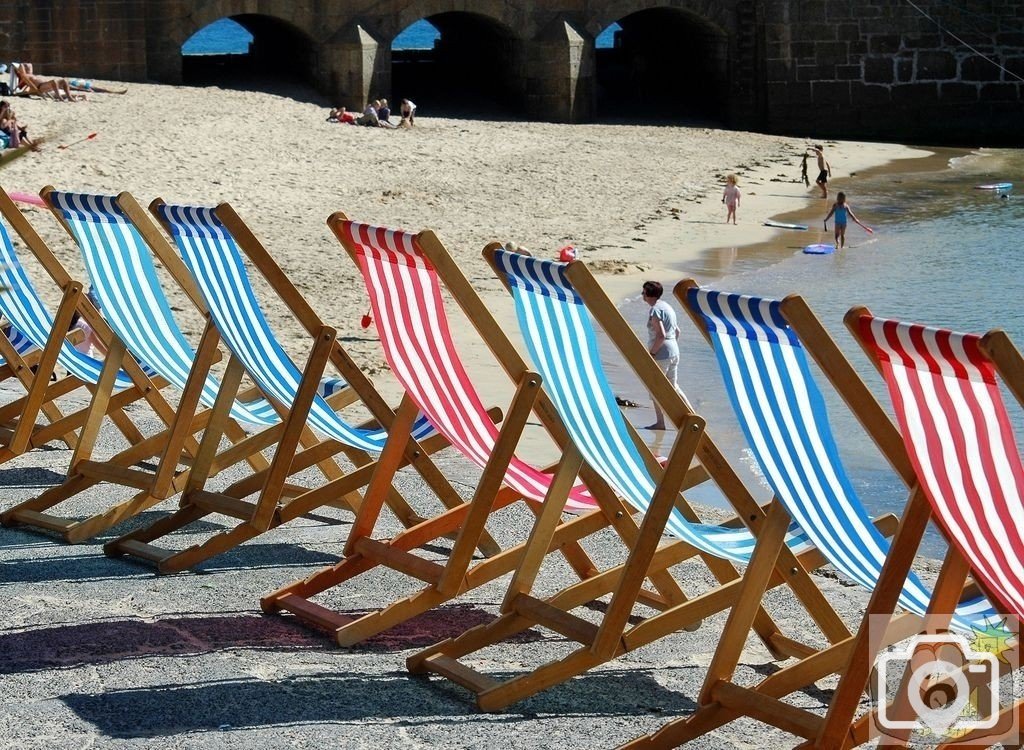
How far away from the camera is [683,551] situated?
353cm

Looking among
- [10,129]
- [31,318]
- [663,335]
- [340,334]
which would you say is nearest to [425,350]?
[31,318]

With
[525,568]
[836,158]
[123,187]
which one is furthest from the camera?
[836,158]

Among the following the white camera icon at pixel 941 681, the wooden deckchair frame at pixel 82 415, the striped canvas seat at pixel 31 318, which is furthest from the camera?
the striped canvas seat at pixel 31 318

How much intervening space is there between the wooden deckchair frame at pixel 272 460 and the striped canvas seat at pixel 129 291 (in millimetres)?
198

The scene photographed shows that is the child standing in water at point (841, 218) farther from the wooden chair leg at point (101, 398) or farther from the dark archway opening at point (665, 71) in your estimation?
the wooden chair leg at point (101, 398)

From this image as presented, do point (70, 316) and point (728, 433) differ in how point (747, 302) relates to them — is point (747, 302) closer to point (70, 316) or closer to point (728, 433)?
point (70, 316)

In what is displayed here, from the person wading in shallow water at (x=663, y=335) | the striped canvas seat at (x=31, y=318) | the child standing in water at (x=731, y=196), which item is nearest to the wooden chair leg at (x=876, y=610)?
the striped canvas seat at (x=31, y=318)

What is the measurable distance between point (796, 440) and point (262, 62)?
23859 mm

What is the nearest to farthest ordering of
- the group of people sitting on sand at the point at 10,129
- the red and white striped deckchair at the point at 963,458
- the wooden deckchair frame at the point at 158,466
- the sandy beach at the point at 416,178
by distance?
the red and white striped deckchair at the point at 963,458, the wooden deckchair frame at the point at 158,466, the sandy beach at the point at 416,178, the group of people sitting on sand at the point at 10,129

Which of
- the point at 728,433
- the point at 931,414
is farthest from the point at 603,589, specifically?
the point at 728,433

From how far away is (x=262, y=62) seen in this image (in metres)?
25.8

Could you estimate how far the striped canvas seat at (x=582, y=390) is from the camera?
3.38 meters

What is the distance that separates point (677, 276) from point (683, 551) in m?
10.2

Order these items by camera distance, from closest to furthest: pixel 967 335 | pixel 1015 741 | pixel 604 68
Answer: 1. pixel 967 335
2. pixel 1015 741
3. pixel 604 68
